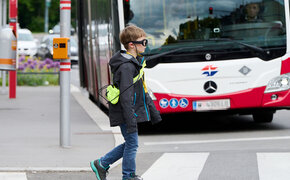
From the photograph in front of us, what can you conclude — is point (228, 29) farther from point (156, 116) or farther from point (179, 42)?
point (156, 116)

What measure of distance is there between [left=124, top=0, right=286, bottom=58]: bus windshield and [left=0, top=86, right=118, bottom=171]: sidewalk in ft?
5.66

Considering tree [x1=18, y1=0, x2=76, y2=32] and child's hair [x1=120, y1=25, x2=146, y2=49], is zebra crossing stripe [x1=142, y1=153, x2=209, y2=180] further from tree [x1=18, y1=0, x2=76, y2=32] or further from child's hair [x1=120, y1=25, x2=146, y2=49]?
tree [x1=18, y1=0, x2=76, y2=32]

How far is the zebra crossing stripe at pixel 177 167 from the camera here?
7.69 metres

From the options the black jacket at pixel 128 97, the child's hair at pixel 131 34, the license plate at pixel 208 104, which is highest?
the child's hair at pixel 131 34

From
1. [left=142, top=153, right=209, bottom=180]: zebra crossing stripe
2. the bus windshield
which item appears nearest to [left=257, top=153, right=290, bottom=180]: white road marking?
[left=142, top=153, right=209, bottom=180]: zebra crossing stripe

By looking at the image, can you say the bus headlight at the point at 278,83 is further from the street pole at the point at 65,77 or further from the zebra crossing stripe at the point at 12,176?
the zebra crossing stripe at the point at 12,176

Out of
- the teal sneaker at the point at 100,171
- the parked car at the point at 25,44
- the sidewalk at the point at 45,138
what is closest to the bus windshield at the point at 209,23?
the sidewalk at the point at 45,138

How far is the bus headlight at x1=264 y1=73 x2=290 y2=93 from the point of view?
11729mm

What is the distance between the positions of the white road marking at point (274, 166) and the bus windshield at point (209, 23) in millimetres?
3156

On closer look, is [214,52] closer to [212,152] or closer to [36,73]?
[212,152]

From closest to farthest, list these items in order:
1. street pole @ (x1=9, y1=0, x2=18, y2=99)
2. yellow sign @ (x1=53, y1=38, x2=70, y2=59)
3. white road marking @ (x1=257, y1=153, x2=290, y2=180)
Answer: white road marking @ (x1=257, y1=153, x2=290, y2=180) < yellow sign @ (x1=53, y1=38, x2=70, y2=59) < street pole @ (x1=9, y1=0, x2=18, y2=99)

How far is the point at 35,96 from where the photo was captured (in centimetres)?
2052

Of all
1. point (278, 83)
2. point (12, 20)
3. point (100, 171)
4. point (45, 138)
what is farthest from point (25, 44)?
point (100, 171)

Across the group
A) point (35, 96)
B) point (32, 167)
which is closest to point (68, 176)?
point (32, 167)
